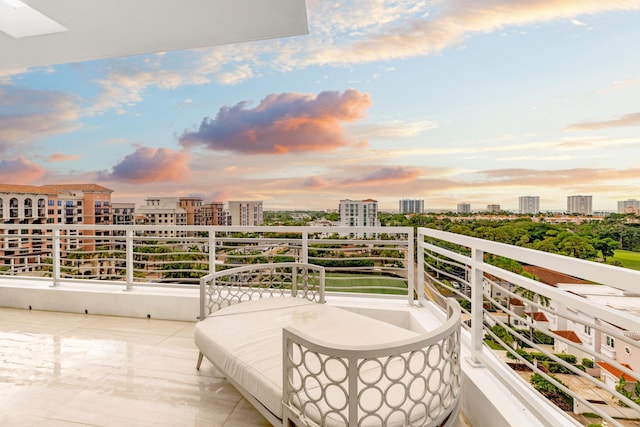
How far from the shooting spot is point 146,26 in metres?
2.97

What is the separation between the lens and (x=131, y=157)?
6.37 metres

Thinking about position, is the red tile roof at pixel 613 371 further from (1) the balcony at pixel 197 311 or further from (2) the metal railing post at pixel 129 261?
(2) the metal railing post at pixel 129 261

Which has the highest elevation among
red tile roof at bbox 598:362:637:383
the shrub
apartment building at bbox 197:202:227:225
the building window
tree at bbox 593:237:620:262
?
apartment building at bbox 197:202:227:225

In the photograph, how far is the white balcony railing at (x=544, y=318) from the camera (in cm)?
98

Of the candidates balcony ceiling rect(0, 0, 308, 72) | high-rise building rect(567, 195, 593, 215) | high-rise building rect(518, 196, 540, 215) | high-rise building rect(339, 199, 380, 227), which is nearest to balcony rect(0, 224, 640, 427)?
high-rise building rect(339, 199, 380, 227)

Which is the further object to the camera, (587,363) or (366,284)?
(366,284)

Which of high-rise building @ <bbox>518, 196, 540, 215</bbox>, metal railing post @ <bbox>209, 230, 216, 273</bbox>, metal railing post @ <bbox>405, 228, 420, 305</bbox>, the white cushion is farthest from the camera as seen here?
high-rise building @ <bbox>518, 196, 540, 215</bbox>

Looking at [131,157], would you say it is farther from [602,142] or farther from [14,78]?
[602,142]

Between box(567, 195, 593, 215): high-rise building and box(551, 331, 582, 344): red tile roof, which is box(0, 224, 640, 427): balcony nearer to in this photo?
box(551, 331, 582, 344): red tile roof

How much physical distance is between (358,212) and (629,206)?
404 centimetres

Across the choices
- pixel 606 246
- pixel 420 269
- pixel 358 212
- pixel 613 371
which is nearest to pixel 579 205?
pixel 606 246

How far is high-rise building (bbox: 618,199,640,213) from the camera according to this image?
480 centimetres

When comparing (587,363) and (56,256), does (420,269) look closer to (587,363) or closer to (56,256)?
(587,363)

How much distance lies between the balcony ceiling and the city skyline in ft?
7.24
